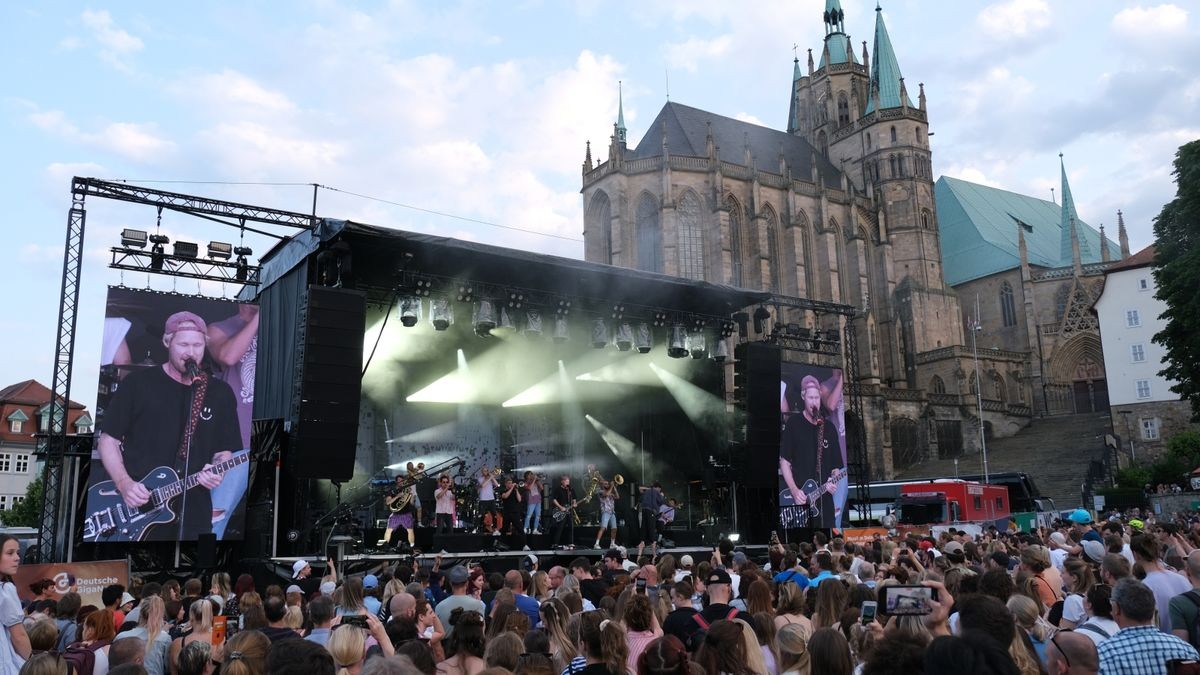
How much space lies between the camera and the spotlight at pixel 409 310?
54.2 feet

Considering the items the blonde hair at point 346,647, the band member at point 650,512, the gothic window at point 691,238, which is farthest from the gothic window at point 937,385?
the blonde hair at point 346,647

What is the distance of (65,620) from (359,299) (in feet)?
32.5

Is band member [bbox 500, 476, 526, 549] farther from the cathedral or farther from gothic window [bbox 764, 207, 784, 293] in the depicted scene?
gothic window [bbox 764, 207, 784, 293]

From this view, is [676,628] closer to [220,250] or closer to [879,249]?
[220,250]

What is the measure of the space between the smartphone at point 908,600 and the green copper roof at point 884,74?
2302 inches

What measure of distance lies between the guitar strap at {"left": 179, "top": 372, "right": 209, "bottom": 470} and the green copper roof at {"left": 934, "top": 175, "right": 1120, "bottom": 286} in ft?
174

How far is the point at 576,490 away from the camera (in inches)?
920

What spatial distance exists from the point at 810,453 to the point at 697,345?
14.3ft

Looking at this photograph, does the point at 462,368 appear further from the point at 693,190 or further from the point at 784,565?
the point at 693,190

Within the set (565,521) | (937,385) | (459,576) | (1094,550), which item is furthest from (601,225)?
(459,576)

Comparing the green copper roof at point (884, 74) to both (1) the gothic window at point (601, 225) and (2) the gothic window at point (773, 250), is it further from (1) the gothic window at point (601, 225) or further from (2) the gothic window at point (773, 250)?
(1) the gothic window at point (601, 225)

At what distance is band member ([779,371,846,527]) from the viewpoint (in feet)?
71.1

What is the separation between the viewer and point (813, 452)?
2223cm

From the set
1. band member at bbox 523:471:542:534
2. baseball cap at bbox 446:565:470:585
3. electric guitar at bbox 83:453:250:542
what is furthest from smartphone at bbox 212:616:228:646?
band member at bbox 523:471:542:534
